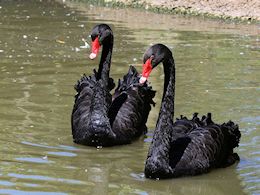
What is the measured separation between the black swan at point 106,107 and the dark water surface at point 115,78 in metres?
0.12

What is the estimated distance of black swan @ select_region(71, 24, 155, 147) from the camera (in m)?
6.83

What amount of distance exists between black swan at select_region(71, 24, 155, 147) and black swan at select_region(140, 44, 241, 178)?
723mm

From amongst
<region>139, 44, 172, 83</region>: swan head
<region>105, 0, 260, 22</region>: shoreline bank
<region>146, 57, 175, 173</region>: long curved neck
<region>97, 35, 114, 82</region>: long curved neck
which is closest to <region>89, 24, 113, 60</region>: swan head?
<region>97, 35, 114, 82</region>: long curved neck

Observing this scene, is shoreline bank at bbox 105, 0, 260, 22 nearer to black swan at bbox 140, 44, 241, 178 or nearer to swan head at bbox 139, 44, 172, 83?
black swan at bbox 140, 44, 241, 178

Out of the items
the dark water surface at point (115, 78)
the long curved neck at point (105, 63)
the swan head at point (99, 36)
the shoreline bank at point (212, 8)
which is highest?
the swan head at point (99, 36)

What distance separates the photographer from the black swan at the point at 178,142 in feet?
19.0

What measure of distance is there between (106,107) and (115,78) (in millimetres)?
2922

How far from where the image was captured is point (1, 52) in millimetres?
11719

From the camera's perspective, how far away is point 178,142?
20.1 ft

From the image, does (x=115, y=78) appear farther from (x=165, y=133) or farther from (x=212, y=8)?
(x=212, y=8)

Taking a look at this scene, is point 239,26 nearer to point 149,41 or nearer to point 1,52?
point 149,41

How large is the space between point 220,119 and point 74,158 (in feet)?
6.45

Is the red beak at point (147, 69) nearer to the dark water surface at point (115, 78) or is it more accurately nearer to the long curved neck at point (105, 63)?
the dark water surface at point (115, 78)

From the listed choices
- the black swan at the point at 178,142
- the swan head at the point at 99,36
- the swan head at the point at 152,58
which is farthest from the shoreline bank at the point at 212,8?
the swan head at the point at 152,58
